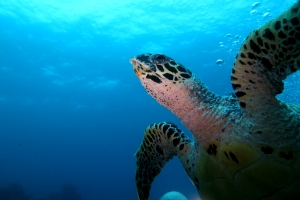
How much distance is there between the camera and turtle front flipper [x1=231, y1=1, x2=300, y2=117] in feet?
6.17

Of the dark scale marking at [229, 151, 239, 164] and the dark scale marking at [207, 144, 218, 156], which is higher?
the dark scale marking at [207, 144, 218, 156]

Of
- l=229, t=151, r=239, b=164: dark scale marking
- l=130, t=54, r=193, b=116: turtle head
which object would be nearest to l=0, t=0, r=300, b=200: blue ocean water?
l=130, t=54, r=193, b=116: turtle head

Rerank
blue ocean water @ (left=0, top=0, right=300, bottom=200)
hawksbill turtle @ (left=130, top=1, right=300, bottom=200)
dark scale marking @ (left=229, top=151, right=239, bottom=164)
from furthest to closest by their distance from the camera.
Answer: blue ocean water @ (left=0, top=0, right=300, bottom=200), dark scale marking @ (left=229, top=151, right=239, bottom=164), hawksbill turtle @ (left=130, top=1, right=300, bottom=200)

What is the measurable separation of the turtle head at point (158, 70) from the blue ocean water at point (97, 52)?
48.1 feet

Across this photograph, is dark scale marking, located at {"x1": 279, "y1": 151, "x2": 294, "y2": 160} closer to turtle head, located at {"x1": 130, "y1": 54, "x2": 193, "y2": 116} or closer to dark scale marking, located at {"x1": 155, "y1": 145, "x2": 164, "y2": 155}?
turtle head, located at {"x1": 130, "y1": 54, "x2": 193, "y2": 116}

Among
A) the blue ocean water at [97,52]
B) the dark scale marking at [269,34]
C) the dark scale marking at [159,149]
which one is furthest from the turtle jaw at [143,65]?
the blue ocean water at [97,52]

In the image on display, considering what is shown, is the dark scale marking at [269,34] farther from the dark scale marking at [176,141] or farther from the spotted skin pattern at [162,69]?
the dark scale marking at [176,141]

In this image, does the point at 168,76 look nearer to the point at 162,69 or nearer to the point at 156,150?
the point at 162,69

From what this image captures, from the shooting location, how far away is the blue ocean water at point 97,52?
659 inches

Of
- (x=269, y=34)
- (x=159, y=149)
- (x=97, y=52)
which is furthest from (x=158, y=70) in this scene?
(x=97, y=52)

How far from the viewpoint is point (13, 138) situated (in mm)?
51625

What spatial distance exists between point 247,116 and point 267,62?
519mm

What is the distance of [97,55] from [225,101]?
21.7m

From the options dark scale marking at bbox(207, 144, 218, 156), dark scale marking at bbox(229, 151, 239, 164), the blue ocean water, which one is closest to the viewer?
dark scale marking at bbox(229, 151, 239, 164)
